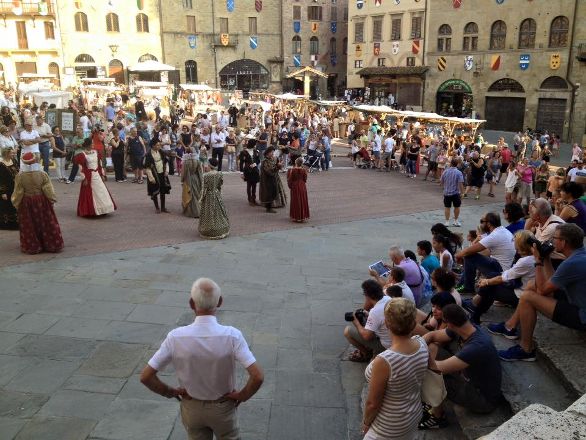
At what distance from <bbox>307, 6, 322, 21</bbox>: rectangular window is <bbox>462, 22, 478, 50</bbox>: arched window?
1879 cm

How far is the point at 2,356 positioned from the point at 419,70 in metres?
36.7

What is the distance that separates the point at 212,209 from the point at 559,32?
29.3 m

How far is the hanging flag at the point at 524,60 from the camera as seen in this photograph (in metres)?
32.9

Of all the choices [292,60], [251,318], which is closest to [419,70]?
[292,60]

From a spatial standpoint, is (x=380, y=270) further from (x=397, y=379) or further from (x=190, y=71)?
(x=190, y=71)

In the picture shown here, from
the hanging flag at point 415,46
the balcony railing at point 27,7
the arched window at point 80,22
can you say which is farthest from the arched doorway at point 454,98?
the balcony railing at point 27,7

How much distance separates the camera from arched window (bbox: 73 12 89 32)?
44188 millimetres

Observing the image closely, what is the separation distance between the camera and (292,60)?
168 ft

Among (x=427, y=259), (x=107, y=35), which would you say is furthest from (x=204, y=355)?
(x=107, y=35)

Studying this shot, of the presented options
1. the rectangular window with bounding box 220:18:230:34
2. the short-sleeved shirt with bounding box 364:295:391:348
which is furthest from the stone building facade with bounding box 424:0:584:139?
the short-sleeved shirt with bounding box 364:295:391:348

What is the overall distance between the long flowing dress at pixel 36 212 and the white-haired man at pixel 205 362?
6.87 metres

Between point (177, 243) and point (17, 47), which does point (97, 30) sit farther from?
point (177, 243)

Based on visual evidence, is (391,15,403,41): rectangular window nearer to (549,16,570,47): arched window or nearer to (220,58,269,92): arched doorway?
→ (549,16,570,47): arched window

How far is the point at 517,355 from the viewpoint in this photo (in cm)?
511
